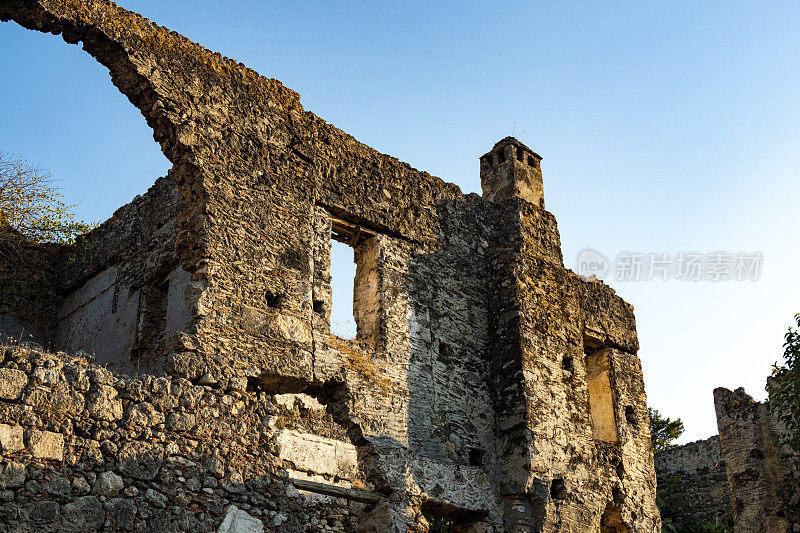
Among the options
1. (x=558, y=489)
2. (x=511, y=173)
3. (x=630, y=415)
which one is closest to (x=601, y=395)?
(x=630, y=415)

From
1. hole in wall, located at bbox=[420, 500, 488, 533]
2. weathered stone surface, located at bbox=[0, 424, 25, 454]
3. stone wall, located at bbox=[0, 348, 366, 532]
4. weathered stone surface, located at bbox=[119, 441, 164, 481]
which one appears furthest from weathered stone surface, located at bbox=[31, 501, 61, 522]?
hole in wall, located at bbox=[420, 500, 488, 533]

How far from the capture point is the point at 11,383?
5672 mm

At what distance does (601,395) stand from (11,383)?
8983 millimetres

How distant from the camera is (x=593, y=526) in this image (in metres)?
10.2

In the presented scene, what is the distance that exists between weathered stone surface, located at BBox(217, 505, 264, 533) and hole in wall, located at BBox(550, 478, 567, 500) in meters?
4.35

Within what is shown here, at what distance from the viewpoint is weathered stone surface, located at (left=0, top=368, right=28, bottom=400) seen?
563 cm

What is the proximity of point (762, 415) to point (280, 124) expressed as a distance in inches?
398

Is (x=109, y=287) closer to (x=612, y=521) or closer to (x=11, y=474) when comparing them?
(x=11, y=474)

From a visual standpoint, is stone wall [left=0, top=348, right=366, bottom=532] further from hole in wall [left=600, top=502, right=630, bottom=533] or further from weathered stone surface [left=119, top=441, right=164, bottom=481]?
hole in wall [left=600, top=502, right=630, bottom=533]

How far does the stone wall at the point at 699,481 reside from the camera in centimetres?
1677

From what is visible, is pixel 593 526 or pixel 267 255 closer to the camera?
pixel 267 255

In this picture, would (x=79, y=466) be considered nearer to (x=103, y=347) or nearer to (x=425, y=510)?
(x=425, y=510)

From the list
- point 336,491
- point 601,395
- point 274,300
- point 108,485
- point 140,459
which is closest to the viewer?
point 108,485

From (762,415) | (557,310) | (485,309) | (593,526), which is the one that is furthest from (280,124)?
(762,415)
